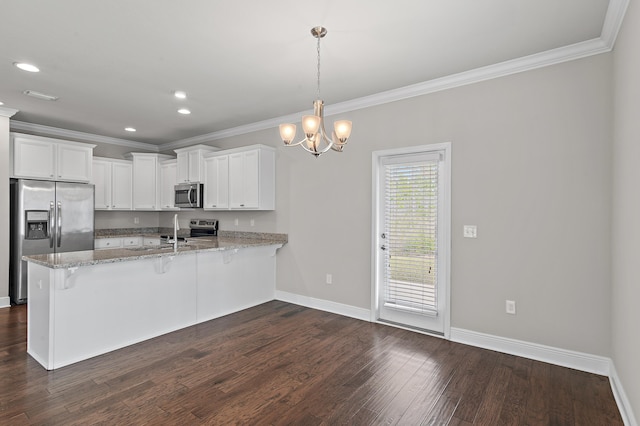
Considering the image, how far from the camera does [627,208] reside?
222 cm

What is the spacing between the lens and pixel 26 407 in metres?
2.28

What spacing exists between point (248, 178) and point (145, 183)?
263cm

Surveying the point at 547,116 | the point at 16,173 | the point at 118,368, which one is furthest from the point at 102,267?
the point at 547,116

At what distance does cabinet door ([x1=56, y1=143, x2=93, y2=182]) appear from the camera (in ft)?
17.0

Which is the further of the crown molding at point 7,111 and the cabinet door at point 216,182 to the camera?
the cabinet door at point 216,182

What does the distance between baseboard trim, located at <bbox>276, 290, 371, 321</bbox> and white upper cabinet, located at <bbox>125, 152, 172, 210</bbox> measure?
3182 mm

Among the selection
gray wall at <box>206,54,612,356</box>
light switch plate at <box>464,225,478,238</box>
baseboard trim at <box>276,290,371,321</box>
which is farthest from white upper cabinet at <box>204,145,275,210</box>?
light switch plate at <box>464,225,478,238</box>

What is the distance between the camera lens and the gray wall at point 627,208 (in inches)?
78.2

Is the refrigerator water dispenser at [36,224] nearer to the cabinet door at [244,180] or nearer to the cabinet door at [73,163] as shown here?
the cabinet door at [73,163]

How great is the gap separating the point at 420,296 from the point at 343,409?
1808 millimetres

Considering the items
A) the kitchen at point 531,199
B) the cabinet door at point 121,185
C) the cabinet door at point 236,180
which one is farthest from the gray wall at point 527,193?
the cabinet door at point 121,185

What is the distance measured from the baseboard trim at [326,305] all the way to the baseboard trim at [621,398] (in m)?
2.24

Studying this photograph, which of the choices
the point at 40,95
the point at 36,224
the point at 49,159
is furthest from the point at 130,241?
the point at 40,95

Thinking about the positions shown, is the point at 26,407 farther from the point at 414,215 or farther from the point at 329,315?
the point at 414,215
